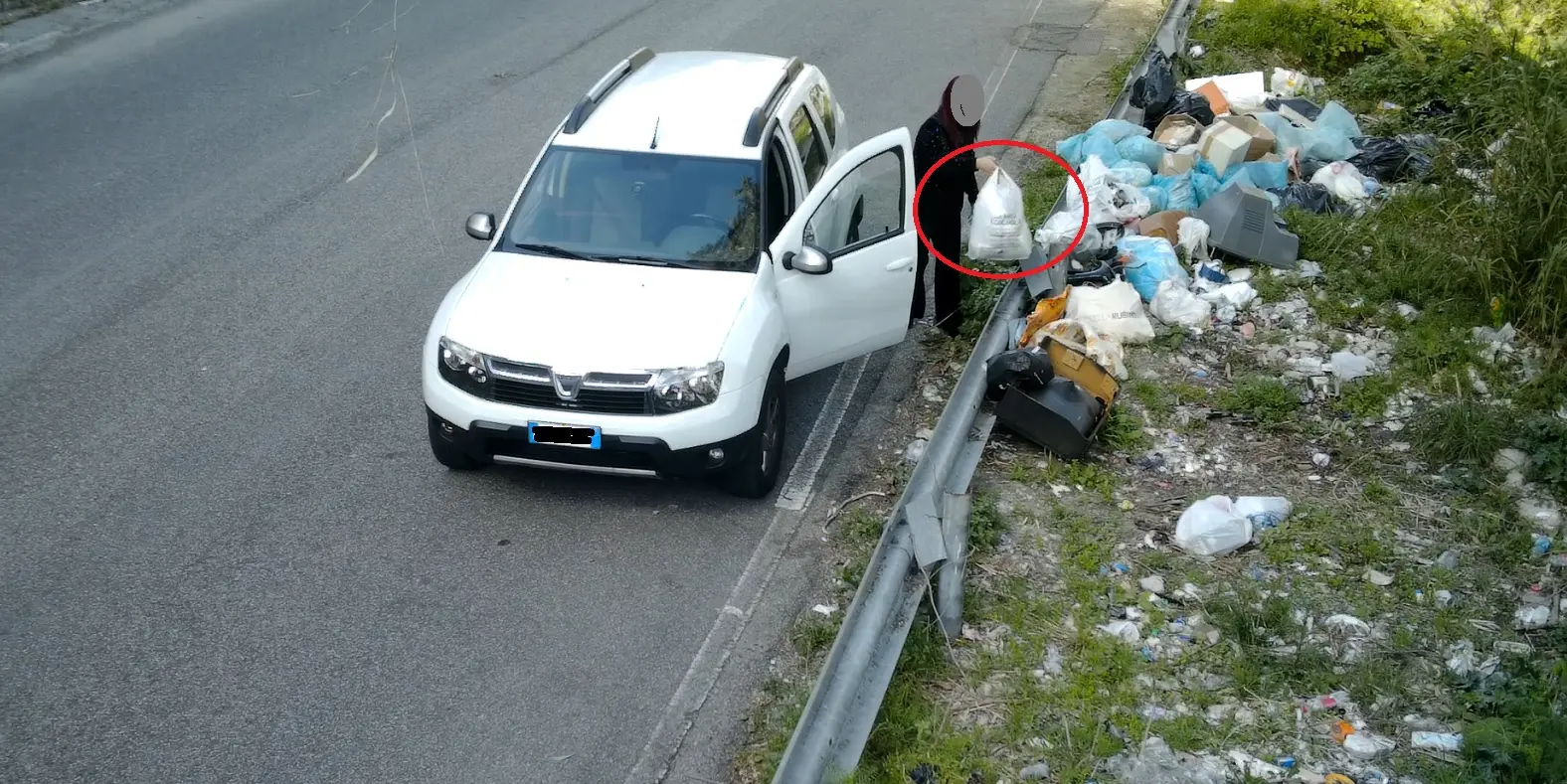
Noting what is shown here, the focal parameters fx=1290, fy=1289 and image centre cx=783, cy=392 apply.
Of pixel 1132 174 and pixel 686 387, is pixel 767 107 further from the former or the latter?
pixel 1132 174

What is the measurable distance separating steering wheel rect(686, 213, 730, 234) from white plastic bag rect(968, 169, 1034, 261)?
1880mm

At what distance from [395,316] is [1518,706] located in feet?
22.2

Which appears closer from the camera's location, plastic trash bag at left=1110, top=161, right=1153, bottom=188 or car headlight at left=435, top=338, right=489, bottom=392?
car headlight at left=435, top=338, right=489, bottom=392

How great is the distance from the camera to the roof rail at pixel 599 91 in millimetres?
7586

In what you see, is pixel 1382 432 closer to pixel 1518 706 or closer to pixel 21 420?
pixel 1518 706

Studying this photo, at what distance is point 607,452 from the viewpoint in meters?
6.33

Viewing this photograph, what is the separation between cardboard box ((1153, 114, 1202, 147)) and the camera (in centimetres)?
1120

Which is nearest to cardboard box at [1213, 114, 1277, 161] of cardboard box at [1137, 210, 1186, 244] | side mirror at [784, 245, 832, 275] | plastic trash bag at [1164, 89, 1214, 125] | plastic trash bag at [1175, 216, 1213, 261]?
plastic trash bag at [1164, 89, 1214, 125]

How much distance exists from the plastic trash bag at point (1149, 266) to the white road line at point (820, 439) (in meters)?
2.06

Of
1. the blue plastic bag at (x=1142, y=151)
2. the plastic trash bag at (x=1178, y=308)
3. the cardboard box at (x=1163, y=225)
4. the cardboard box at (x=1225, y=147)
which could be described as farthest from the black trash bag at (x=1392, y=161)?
the plastic trash bag at (x=1178, y=308)

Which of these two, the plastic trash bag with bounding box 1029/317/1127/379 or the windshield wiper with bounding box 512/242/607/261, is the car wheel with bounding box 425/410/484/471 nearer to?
the windshield wiper with bounding box 512/242/607/261

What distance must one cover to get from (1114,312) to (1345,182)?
3293 mm

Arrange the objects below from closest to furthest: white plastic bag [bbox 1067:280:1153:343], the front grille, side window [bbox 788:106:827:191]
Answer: the front grille < side window [bbox 788:106:827:191] < white plastic bag [bbox 1067:280:1153:343]

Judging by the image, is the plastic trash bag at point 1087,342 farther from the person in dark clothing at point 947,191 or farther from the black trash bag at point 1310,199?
the black trash bag at point 1310,199
